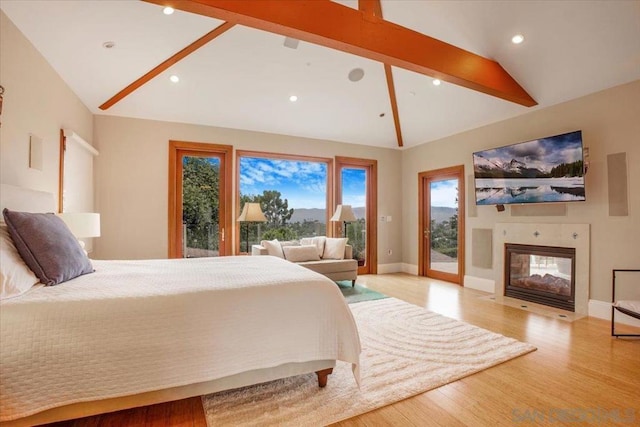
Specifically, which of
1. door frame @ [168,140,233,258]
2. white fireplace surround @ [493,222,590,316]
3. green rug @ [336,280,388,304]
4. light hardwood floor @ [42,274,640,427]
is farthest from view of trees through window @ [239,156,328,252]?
light hardwood floor @ [42,274,640,427]

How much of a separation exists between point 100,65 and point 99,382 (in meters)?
3.38

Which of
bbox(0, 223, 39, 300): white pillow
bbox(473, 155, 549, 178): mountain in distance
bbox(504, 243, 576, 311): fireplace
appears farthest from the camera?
bbox(473, 155, 549, 178): mountain in distance

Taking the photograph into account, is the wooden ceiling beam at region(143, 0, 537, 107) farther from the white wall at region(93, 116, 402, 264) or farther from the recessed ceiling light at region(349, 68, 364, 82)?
the white wall at region(93, 116, 402, 264)

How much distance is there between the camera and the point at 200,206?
16.7ft

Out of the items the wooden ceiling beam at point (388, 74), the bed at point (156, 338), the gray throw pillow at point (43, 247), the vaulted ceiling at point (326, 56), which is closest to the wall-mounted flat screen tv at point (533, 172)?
the vaulted ceiling at point (326, 56)

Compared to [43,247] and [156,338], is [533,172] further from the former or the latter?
[43,247]

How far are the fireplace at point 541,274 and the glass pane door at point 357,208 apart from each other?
102 inches

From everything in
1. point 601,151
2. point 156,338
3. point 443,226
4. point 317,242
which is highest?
point 601,151

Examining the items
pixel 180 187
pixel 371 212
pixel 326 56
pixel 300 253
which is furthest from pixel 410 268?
pixel 180 187

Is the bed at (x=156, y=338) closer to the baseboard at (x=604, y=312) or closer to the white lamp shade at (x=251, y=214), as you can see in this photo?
the white lamp shade at (x=251, y=214)

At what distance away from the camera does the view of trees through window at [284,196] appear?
5.43 m

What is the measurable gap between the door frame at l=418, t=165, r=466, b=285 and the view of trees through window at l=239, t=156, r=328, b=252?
1931 millimetres

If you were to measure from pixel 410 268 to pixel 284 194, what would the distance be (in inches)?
119

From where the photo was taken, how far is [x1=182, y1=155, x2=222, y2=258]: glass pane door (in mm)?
5000
